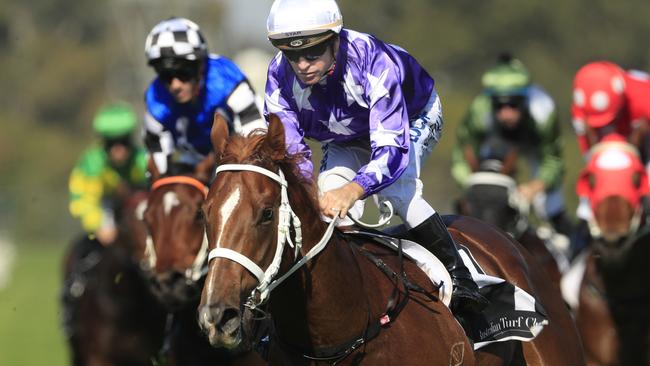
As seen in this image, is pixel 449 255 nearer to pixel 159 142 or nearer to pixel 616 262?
pixel 159 142

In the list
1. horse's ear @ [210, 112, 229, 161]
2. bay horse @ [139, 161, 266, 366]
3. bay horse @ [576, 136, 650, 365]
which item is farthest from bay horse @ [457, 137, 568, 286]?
horse's ear @ [210, 112, 229, 161]

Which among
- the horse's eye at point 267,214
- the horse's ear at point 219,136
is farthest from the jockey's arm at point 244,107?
the horse's eye at point 267,214

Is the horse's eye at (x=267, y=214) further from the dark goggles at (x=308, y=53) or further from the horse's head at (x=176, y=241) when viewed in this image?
the horse's head at (x=176, y=241)

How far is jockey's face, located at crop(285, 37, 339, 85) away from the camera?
188 inches

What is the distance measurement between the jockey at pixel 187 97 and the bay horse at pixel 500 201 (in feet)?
6.54

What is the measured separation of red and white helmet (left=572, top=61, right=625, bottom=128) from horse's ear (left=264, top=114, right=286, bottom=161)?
4.97 metres

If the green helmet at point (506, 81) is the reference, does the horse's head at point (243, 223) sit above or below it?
above

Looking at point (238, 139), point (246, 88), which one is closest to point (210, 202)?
point (238, 139)

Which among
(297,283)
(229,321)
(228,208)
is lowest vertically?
(297,283)

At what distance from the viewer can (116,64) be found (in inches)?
1907

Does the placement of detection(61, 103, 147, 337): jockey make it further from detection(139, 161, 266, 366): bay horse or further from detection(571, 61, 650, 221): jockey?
detection(571, 61, 650, 221): jockey

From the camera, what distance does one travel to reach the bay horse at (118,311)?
8.30 metres

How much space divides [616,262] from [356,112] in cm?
365

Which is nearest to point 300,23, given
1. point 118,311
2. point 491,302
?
point 491,302
